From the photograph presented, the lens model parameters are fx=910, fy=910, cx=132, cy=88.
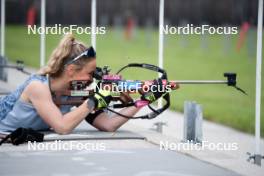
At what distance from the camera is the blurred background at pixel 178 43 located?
19.0 metres

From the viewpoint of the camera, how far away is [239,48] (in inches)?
1421

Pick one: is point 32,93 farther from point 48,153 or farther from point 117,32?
point 117,32

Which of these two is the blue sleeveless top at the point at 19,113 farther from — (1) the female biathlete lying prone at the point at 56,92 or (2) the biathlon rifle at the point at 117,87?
(2) the biathlon rifle at the point at 117,87


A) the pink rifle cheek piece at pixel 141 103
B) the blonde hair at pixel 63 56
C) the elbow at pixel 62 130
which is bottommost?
the elbow at pixel 62 130

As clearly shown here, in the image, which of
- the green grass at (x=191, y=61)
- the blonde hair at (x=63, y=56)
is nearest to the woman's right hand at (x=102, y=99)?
the blonde hair at (x=63, y=56)

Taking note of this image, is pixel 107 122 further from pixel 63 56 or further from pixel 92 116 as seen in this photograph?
pixel 63 56

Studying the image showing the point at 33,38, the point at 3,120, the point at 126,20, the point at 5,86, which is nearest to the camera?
the point at 3,120

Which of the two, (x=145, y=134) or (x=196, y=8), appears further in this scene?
(x=196, y=8)

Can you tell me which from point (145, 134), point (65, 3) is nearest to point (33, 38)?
point (65, 3)

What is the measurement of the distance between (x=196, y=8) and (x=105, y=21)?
4911 millimetres

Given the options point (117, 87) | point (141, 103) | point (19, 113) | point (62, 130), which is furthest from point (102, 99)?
point (19, 113)

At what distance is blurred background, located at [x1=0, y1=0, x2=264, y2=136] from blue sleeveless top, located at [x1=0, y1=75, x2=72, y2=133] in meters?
6.05

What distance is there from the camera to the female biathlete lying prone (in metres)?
7.64

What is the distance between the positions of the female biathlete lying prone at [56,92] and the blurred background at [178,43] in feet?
20.2
